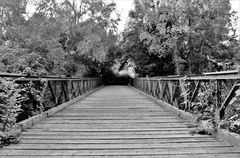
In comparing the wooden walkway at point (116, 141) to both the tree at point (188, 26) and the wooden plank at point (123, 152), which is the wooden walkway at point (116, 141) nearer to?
the wooden plank at point (123, 152)

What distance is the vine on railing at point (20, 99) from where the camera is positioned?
9.77 ft

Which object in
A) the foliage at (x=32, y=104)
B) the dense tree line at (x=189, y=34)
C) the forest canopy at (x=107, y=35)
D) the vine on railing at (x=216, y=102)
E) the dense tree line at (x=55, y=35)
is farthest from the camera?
the dense tree line at (x=189, y=34)

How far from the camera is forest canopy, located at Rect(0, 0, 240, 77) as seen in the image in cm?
941

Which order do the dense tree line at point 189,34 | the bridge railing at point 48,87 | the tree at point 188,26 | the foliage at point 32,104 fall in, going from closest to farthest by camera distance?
the bridge railing at point 48,87, the foliage at point 32,104, the tree at point 188,26, the dense tree line at point 189,34

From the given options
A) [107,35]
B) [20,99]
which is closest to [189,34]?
[107,35]

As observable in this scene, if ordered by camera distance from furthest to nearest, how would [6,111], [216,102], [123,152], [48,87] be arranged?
1. [48,87]
2. [216,102]
3. [6,111]
4. [123,152]

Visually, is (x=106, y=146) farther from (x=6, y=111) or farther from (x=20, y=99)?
(x=20, y=99)

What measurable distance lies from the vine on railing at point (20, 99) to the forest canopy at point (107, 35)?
1.49 metres

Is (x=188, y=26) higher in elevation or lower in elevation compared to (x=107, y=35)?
lower

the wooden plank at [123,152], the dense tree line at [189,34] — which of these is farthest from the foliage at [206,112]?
the dense tree line at [189,34]

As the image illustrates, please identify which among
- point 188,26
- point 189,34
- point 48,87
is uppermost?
point 188,26

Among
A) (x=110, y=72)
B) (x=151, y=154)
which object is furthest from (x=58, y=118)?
(x=110, y=72)

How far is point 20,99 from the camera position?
3.90 metres

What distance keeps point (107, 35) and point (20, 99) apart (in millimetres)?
14922
